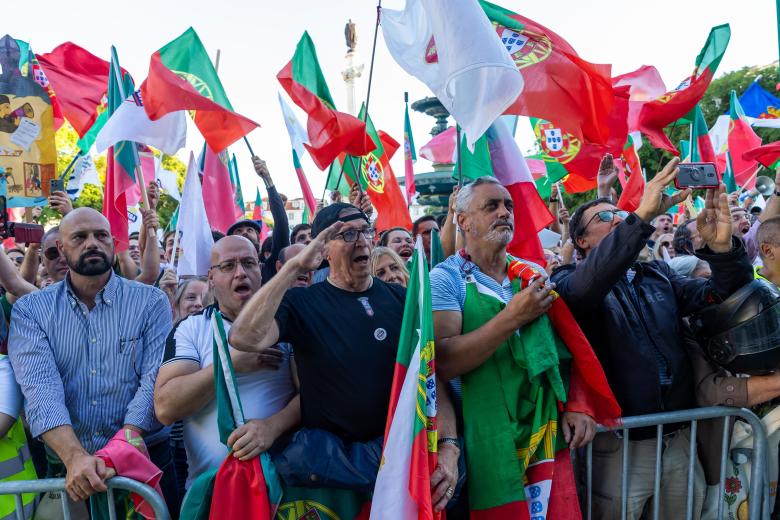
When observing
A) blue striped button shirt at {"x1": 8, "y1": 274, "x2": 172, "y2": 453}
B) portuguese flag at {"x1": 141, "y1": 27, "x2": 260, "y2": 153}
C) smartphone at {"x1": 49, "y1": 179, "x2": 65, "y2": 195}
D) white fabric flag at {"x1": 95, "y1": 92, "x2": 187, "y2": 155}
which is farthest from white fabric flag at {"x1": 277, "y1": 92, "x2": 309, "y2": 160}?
blue striped button shirt at {"x1": 8, "y1": 274, "x2": 172, "y2": 453}

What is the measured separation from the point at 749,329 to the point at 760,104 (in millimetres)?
9740

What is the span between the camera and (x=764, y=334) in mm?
2936

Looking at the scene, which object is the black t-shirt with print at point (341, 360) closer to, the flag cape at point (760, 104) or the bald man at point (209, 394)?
the bald man at point (209, 394)

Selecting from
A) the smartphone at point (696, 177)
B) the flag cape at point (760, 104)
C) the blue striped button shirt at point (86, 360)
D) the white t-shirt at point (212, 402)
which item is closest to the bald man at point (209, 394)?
the white t-shirt at point (212, 402)

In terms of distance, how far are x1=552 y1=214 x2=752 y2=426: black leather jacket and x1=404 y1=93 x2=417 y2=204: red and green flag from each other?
20.0 feet

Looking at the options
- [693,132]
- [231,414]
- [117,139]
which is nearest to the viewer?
[231,414]

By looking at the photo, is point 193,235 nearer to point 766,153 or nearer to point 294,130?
point 294,130

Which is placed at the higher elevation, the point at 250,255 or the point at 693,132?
the point at 693,132

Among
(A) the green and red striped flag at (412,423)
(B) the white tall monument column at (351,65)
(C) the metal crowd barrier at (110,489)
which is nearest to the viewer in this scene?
(A) the green and red striped flag at (412,423)

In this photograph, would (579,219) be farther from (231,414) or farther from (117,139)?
(117,139)

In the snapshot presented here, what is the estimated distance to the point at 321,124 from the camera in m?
5.73

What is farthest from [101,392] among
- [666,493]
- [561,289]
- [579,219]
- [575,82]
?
[575,82]

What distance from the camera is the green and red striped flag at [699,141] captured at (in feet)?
24.2

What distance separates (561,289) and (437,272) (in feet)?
1.89
